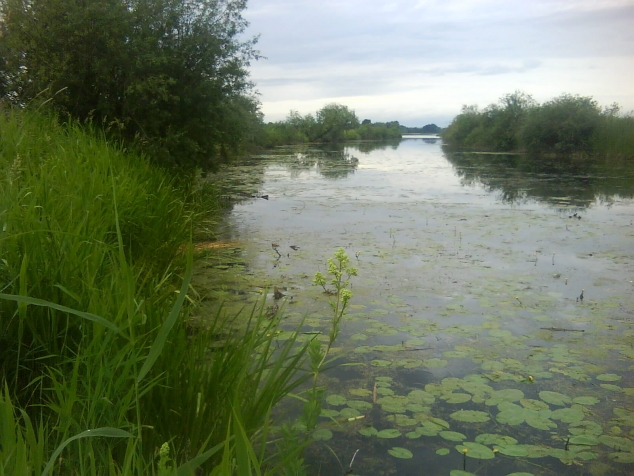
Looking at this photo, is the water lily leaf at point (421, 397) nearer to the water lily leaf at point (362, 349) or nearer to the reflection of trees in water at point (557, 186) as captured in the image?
the water lily leaf at point (362, 349)

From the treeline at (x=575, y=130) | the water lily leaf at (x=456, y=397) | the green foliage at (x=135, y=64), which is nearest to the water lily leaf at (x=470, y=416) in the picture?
the water lily leaf at (x=456, y=397)

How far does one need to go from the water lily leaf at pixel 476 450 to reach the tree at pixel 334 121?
207 feet

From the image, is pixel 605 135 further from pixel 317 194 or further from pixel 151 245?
pixel 151 245

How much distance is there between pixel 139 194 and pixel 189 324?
1.24m

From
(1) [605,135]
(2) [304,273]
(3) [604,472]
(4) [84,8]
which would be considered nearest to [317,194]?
(4) [84,8]

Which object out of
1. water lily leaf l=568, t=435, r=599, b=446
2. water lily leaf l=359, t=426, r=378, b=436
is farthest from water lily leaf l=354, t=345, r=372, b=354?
water lily leaf l=568, t=435, r=599, b=446

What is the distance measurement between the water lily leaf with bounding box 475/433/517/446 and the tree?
207 feet

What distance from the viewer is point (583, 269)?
5.43 meters

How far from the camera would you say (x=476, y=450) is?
235cm

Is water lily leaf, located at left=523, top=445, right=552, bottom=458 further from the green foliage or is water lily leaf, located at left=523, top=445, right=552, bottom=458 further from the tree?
the tree

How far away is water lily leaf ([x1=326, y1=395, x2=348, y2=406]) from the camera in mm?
2721

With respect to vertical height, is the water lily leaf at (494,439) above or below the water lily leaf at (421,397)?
below

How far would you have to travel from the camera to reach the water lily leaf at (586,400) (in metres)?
2.77

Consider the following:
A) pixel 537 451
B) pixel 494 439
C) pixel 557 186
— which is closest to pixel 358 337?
pixel 494 439
